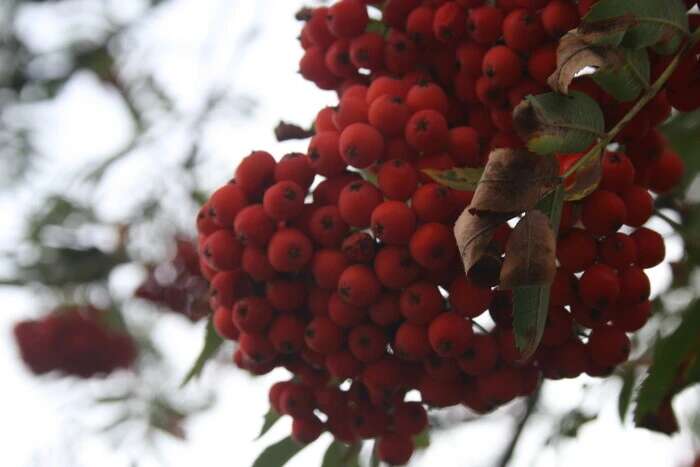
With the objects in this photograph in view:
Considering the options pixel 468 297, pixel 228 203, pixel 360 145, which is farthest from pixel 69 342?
pixel 468 297

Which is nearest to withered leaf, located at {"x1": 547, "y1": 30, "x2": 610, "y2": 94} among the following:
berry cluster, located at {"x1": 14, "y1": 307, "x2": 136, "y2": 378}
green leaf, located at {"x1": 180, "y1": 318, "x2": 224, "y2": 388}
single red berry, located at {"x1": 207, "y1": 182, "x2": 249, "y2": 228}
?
single red berry, located at {"x1": 207, "y1": 182, "x2": 249, "y2": 228}

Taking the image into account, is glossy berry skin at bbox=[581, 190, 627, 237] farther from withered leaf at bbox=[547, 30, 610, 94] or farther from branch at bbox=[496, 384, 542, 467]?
branch at bbox=[496, 384, 542, 467]

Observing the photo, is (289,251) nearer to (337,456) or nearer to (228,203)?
(228,203)

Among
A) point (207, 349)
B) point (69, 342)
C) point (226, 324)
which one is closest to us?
point (226, 324)

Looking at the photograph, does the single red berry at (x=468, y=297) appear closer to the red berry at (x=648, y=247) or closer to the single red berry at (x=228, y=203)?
the red berry at (x=648, y=247)

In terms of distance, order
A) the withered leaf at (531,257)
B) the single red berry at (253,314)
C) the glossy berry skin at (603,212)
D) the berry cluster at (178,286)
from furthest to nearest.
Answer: the berry cluster at (178,286)
the single red berry at (253,314)
the glossy berry skin at (603,212)
the withered leaf at (531,257)

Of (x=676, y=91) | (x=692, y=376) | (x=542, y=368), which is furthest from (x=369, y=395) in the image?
(x=676, y=91)

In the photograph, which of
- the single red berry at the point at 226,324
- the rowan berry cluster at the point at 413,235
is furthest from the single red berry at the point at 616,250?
the single red berry at the point at 226,324
